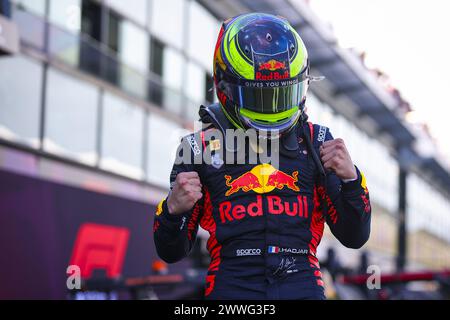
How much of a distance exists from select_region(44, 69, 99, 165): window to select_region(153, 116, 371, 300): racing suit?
1019cm

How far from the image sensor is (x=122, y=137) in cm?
1492

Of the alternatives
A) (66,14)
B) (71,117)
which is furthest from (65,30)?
(71,117)

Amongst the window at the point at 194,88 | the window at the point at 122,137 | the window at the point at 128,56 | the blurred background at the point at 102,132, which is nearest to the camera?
the blurred background at the point at 102,132

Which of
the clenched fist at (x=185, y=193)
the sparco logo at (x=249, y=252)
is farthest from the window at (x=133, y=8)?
the sparco logo at (x=249, y=252)

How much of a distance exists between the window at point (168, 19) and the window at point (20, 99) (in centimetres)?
474

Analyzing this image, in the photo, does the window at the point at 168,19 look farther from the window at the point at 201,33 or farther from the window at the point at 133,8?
the window at the point at 201,33

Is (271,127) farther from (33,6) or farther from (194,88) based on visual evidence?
(194,88)

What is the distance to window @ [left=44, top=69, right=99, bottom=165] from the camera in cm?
1247

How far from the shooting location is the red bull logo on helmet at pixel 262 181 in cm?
252

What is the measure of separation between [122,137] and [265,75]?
1262 centimetres

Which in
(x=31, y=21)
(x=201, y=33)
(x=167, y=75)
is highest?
(x=201, y=33)

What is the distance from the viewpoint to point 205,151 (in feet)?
8.67

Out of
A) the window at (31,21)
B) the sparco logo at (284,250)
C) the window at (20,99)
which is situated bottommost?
the sparco logo at (284,250)
